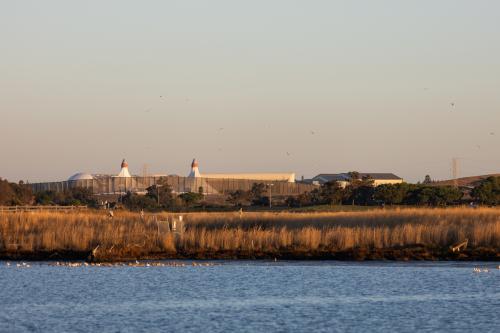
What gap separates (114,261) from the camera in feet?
163

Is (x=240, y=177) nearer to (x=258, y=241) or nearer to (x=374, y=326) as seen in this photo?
(x=258, y=241)

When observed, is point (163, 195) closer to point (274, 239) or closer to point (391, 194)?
point (391, 194)

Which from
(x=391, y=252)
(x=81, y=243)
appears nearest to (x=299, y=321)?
(x=391, y=252)

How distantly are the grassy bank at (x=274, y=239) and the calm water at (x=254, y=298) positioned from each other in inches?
94.5

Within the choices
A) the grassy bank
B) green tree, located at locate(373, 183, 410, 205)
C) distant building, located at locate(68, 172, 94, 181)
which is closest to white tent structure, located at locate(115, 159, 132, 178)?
distant building, located at locate(68, 172, 94, 181)

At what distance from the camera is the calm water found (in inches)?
1160

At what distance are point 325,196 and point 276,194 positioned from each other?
89.0 ft

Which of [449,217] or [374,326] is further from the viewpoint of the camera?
[449,217]

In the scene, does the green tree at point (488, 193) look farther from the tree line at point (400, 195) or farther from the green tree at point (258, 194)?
the green tree at point (258, 194)

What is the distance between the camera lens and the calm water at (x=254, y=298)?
29.5 meters

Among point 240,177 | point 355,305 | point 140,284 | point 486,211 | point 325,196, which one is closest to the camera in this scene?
point 355,305

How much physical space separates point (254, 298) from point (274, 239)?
16305 mm

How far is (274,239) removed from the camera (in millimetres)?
51594

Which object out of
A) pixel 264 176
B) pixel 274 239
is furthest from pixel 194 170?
pixel 274 239
